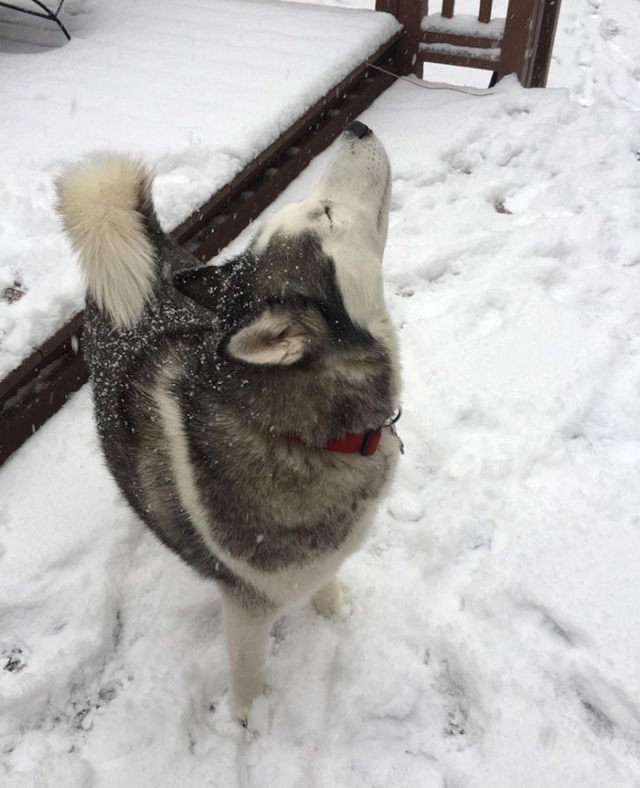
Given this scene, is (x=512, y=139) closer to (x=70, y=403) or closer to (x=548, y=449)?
(x=548, y=449)

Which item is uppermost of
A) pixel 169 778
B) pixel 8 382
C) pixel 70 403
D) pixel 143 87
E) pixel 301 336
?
pixel 301 336

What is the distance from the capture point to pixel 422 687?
2.00m

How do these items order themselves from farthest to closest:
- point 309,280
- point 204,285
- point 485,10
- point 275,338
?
point 485,10
point 204,285
point 309,280
point 275,338

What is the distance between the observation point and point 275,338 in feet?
4.55

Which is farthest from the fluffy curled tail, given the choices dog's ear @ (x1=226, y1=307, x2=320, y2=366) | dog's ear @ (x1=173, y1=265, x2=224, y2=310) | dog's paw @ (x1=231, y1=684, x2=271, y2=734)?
dog's paw @ (x1=231, y1=684, x2=271, y2=734)

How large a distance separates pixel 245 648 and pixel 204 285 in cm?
106

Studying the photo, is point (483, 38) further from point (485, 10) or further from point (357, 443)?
point (357, 443)

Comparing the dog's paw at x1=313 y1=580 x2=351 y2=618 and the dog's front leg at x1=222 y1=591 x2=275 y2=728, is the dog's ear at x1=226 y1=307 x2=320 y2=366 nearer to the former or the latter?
the dog's front leg at x1=222 y1=591 x2=275 y2=728

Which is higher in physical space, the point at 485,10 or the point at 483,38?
the point at 485,10

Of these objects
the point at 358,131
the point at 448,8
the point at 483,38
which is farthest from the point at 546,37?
the point at 358,131

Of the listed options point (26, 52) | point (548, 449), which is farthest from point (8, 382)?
point (26, 52)

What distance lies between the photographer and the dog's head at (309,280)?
1461mm

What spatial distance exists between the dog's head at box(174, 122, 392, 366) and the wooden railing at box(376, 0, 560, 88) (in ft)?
12.5

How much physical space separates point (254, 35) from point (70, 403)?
11.4ft
